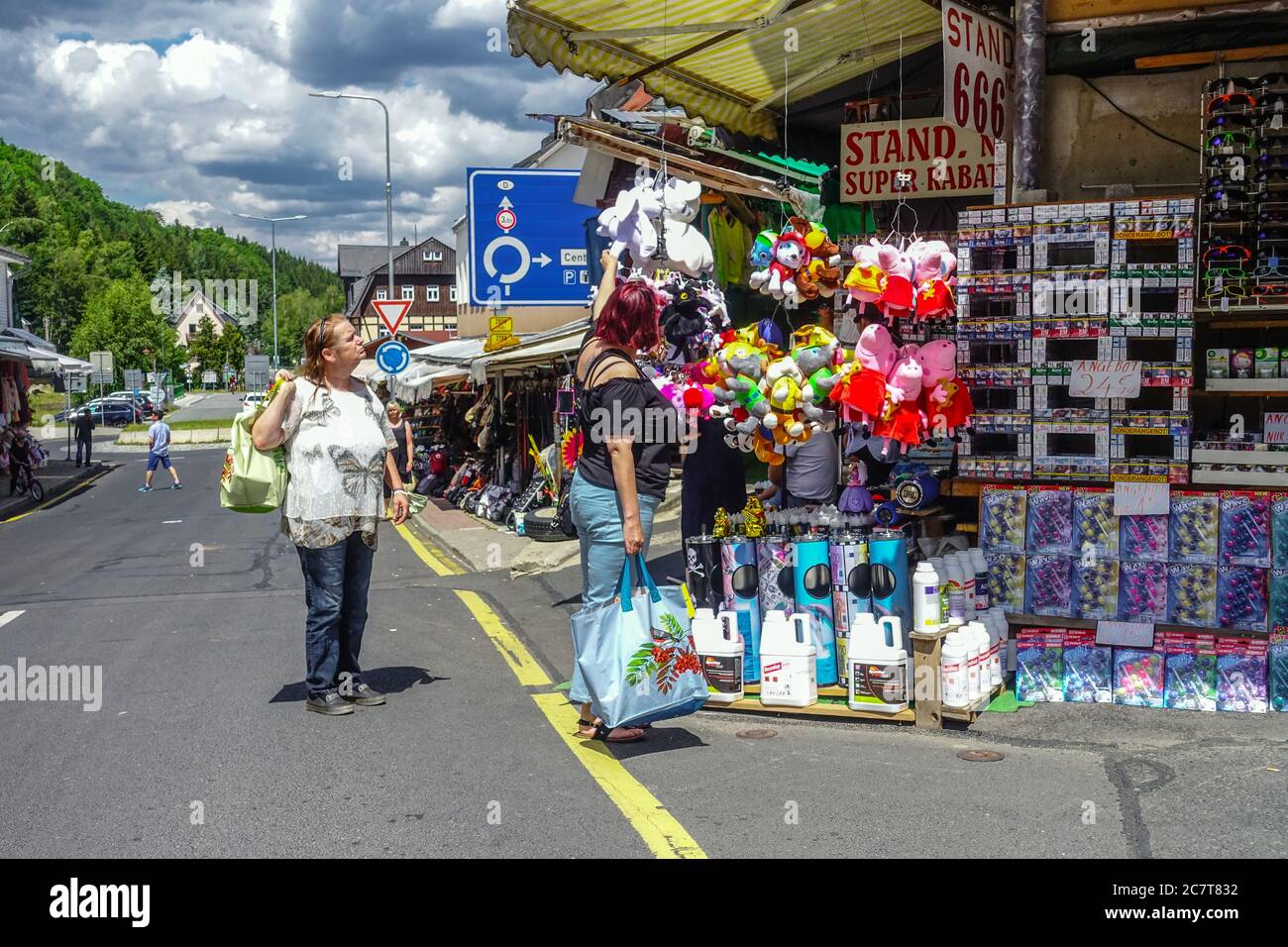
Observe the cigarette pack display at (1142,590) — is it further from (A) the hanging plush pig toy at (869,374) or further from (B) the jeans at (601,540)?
(B) the jeans at (601,540)

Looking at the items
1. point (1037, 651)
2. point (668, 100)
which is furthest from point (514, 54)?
point (1037, 651)

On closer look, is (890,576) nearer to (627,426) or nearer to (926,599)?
(926,599)

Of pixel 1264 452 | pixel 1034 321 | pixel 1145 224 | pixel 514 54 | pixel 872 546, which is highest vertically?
pixel 514 54

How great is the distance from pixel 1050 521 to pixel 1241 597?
100 cm

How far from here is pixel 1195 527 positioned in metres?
6.11

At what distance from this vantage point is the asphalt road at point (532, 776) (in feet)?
14.2

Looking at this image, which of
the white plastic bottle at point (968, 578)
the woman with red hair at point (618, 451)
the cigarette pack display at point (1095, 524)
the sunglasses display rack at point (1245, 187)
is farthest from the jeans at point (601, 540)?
the sunglasses display rack at point (1245, 187)

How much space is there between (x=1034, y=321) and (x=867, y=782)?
9.29 feet

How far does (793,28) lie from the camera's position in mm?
8242

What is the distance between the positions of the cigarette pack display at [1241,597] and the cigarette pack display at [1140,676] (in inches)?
14.3

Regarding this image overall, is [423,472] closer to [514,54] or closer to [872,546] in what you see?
[514,54]

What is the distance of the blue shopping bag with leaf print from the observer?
5.25 meters

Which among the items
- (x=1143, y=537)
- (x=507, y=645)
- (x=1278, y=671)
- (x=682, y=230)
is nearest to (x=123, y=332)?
(x=507, y=645)

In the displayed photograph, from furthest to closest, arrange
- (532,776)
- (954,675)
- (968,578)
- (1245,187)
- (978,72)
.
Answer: (978,72), (1245,187), (968,578), (954,675), (532,776)
